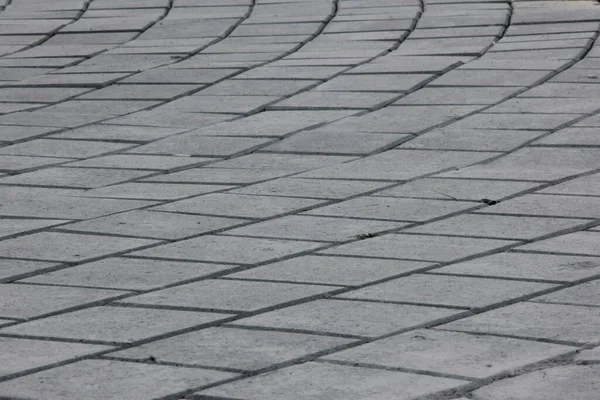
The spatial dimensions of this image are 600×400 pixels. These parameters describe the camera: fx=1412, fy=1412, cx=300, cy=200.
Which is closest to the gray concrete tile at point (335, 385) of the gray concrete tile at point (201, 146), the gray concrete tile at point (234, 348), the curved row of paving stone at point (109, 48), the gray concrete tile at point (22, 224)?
the gray concrete tile at point (234, 348)

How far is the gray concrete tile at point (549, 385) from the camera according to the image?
344 centimetres

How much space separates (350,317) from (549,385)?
778 millimetres

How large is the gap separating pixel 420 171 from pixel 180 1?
458cm

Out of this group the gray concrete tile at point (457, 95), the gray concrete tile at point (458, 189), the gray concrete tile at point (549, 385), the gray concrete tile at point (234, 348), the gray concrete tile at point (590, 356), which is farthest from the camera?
the gray concrete tile at point (457, 95)

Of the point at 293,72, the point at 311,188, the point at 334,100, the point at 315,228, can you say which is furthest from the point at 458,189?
the point at 293,72

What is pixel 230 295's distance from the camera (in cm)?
435

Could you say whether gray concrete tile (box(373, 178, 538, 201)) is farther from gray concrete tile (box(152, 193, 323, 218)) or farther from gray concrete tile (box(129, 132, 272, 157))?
gray concrete tile (box(129, 132, 272, 157))

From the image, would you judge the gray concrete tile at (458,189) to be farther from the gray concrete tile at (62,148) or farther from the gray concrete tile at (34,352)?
the gray concrete tile at (34,352)

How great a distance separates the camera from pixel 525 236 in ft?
16.0

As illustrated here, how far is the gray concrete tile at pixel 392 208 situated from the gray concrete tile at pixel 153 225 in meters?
0.38

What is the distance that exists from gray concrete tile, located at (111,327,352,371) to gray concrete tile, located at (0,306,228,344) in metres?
0.09

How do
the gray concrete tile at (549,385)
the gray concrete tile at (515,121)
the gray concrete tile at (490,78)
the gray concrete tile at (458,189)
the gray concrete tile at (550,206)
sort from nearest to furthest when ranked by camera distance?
the gray concrete tile at (549,385) < the gray concrete tile at (550,206) < the gray concrete tile at (458,189) < the gray concrete tile at (515,121) < the gray concrete tile at (490,78)

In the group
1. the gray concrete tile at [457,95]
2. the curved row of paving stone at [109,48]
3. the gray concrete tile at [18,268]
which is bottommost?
the gray concrete tile at [457,95]

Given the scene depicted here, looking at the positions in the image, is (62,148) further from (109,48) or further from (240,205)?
(109,48)
